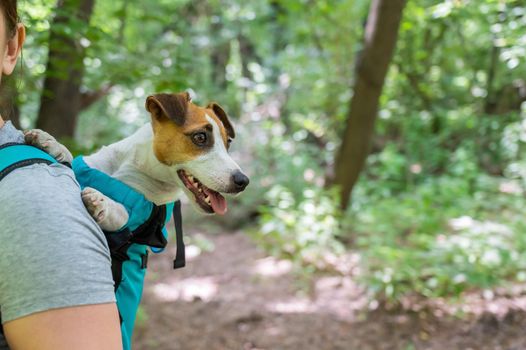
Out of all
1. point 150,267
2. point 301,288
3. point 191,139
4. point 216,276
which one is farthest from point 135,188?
point 150,267

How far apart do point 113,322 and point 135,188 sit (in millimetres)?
947

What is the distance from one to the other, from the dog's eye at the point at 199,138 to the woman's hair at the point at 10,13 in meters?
0.95

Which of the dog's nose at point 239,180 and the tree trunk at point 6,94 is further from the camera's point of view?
the dog's nose at point 239,180

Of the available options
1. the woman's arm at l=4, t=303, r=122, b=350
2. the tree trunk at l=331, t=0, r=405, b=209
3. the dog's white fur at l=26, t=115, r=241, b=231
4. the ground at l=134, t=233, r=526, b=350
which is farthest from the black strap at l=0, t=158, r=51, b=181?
the tree trunk at l=331, t=0, r=405, b=209

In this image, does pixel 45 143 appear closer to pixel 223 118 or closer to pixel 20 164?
pixel 20 164

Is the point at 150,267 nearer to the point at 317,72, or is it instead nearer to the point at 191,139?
the point at 317,72

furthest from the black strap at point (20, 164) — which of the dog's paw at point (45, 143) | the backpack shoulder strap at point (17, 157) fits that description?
the dog's paw at point (45, 143)

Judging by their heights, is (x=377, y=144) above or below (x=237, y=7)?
below

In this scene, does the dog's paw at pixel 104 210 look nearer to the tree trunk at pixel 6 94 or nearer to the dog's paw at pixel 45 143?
the dog's paw at pixel 45 143

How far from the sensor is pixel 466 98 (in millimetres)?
9555

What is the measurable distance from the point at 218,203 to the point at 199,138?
0.84ft

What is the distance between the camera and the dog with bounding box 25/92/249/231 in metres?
1.87

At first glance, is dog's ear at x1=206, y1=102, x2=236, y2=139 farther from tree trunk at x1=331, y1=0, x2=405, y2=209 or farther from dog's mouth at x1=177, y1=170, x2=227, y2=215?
tree trunk at x1=331, y1=0, x2=405, y2=209

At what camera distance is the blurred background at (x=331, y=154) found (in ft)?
14.7
